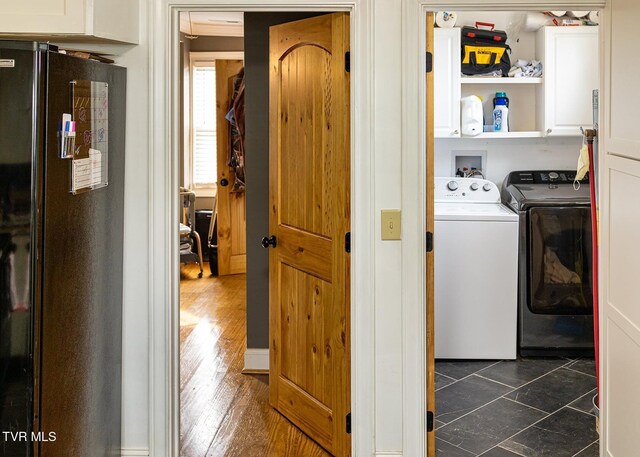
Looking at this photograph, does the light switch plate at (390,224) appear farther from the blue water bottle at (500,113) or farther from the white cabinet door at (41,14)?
the blue water bottle at (500,113)

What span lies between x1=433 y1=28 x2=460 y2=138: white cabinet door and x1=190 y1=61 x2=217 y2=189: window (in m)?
3.78

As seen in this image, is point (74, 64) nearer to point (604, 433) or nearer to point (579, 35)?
point (604, 433)

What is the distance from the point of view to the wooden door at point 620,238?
238cm

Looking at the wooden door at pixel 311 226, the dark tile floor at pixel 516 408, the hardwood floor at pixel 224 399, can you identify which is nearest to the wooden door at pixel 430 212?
the wooden door at pixel 311 226

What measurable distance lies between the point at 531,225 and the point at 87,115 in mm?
2960

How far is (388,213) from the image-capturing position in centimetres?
286

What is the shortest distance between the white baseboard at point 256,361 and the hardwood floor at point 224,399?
0.23 ft

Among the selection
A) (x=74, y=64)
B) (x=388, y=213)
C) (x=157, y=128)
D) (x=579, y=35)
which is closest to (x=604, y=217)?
(x=388, y=213)

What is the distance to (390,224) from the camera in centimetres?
286

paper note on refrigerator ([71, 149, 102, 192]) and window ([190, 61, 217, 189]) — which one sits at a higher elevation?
window ([190, 61, 217, 189])

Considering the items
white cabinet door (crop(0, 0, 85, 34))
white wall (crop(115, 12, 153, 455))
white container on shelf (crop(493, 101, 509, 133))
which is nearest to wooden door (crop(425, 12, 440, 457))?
white wall (crop(115, 12, 153, 455))

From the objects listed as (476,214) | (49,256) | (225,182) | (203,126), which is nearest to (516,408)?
(476,214)

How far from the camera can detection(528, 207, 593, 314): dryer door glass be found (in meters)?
4.50

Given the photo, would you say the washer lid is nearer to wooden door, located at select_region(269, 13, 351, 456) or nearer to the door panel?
wooden door, located at select_region(269, 13, 351, 456)
